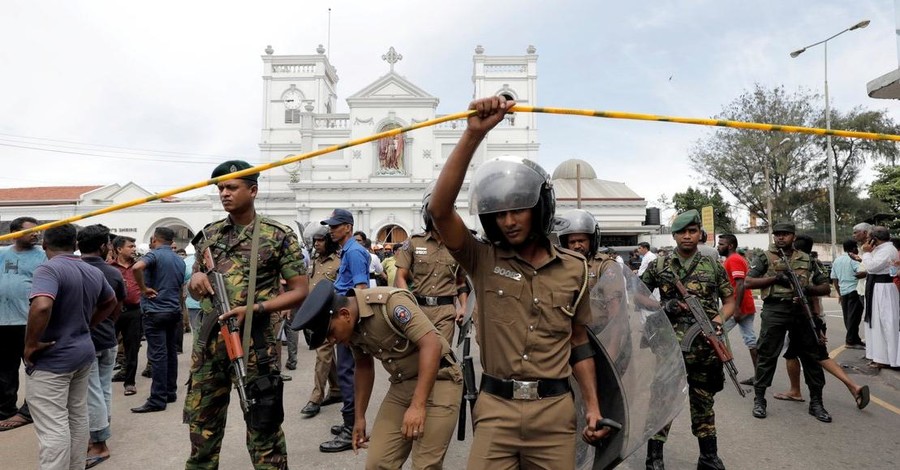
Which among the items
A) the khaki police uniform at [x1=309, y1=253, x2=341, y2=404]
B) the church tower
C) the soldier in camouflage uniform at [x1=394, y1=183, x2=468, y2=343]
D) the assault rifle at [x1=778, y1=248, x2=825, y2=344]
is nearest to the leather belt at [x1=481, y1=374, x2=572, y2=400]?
the soldier in camouflage uniform at [x1=394, y1=183, x2=468, y2=343]

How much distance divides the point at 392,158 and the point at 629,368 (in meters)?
35.2

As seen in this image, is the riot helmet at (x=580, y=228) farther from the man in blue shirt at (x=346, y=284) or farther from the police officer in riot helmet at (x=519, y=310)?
the man in blue shirt at (x=346, y=284)

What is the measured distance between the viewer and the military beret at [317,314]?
2434 millimetres

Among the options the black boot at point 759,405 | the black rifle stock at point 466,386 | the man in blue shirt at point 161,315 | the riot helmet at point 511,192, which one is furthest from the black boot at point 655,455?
the man in blue shirt at point 161,315

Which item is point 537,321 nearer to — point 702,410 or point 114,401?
point 702,410

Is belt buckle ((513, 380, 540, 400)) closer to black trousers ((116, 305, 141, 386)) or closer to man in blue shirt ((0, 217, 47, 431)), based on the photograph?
man in blue shirt ((0, 217, 47, 431))

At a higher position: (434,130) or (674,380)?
(434,130)

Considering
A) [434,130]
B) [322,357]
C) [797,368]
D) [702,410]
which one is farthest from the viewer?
[434,130]

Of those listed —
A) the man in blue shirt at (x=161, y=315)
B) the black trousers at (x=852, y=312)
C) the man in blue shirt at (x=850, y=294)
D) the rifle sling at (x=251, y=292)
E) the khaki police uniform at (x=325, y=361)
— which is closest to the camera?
the rifle sling at (x=251, y=292)

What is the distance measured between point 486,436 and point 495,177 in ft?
3.44

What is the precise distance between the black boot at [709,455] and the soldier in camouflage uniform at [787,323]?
183cm

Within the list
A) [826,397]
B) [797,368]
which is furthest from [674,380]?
[826,397]

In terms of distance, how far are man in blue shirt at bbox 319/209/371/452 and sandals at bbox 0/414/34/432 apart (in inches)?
121

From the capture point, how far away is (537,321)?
2275 millimetres
